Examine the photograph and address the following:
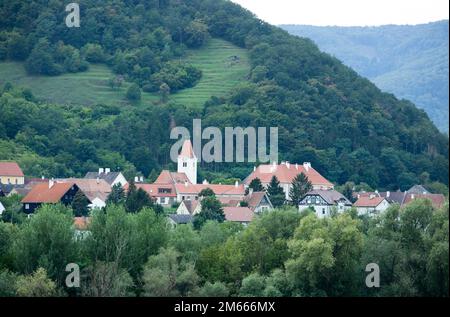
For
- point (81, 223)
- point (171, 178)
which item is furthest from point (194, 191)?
point (81, 223)

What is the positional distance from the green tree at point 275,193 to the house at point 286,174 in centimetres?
434

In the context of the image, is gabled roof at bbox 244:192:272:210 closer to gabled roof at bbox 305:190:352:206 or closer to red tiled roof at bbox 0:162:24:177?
gabled roof at bbox 305:190:352:206

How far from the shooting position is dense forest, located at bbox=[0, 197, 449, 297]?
154 ft

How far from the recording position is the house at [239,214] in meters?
79.6

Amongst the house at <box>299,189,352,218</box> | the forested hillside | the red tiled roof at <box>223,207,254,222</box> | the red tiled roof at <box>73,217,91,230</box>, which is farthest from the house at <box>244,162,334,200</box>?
the red tiled roof at <box>73,217,91,230</box>

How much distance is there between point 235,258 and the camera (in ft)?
167

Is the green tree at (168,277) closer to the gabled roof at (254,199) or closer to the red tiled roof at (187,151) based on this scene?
the gabled roof at (254,199)

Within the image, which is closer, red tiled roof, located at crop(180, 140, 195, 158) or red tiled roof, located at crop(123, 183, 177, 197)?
red tiled roof, located at crop(123, 183, 177, 197)

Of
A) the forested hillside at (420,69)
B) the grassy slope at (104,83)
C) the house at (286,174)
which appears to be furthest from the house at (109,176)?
the forested hillside at (420,69)

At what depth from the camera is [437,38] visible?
178 m

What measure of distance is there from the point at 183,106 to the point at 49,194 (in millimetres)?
38473
